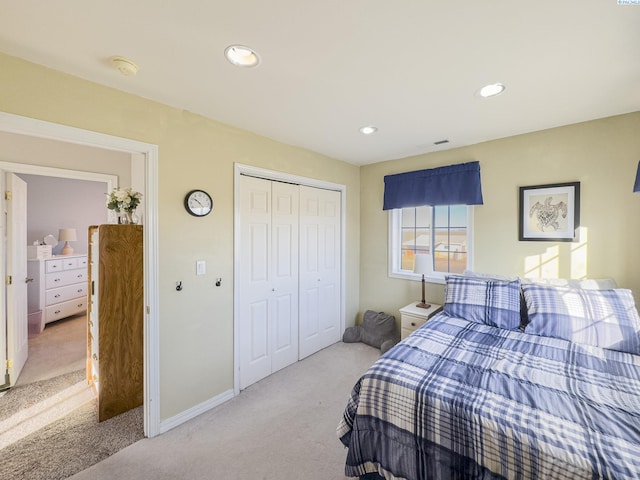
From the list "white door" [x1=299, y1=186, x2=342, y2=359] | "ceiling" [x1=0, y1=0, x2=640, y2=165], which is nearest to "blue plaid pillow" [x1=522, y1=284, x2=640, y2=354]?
"ceiling" [x1=0, y1=0, x2=640, y2=165]

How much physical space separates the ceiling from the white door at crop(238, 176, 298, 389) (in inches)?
30.3

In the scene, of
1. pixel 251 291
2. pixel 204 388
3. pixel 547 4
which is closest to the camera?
pixel 547 4

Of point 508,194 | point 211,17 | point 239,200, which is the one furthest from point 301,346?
point 211,17

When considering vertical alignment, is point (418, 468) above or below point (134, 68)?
below

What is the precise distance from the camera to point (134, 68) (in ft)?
5.04

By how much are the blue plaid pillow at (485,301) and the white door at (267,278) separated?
1.64 m

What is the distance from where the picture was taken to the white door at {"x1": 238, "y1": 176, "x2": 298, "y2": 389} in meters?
2.58

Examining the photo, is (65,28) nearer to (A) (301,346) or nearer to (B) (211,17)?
(B) (211,17)

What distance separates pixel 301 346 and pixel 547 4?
10.6ft

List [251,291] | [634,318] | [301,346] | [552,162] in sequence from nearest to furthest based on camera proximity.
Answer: [634,318]
[552,162]
[251,291]
[301,346]

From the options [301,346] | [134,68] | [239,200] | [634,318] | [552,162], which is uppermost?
[134,68]

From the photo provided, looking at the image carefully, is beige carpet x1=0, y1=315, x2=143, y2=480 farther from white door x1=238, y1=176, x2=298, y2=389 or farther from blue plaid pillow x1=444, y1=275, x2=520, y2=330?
blue plaid pillow x1=444, y1=275, x2=520, y2=330

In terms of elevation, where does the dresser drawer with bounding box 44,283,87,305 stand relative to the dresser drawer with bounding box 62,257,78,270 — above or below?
below

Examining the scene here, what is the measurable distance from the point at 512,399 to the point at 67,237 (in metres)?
6.23
